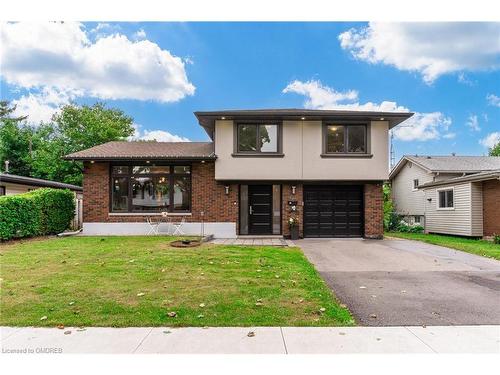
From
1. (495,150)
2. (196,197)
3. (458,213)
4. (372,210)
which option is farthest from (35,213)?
(495,150)

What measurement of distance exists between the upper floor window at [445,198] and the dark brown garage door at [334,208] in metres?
5.19

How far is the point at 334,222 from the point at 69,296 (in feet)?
35.9

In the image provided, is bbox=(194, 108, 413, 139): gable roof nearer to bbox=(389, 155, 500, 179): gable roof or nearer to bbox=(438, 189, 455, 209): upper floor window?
bbox=(438, 189, 455, 209): upper floor window

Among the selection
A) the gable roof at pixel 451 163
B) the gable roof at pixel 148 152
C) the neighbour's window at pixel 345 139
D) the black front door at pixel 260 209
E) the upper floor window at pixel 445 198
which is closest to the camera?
the gable roof at pixel 148 152

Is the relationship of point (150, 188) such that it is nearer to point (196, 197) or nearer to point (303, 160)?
point (196, 197)

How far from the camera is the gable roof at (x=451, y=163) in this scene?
729 inches

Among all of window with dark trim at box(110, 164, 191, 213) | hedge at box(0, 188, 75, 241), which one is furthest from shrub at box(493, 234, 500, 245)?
hedge at box(0, 188, 75, 241)

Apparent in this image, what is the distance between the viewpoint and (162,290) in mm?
5242

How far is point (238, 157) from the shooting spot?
13039 mm

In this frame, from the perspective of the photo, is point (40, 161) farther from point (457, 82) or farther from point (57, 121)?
point (457, 82)

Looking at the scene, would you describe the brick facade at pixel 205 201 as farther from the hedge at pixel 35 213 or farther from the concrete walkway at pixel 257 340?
the concrete walkway at pixel 257 340

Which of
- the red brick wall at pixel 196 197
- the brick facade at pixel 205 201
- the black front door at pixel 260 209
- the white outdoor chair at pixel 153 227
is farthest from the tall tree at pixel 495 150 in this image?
the white outdoor chair at pixel 153 227

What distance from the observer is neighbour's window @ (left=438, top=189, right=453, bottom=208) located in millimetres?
15646
